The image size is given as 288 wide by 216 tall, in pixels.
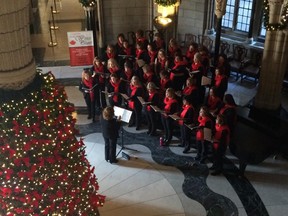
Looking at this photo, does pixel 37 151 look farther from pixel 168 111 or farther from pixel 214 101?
pixel 214 101

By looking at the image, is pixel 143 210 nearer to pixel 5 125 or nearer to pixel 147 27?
pixel 5 125

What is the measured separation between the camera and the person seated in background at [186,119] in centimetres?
900

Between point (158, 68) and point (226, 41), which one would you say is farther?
point (226, 41)

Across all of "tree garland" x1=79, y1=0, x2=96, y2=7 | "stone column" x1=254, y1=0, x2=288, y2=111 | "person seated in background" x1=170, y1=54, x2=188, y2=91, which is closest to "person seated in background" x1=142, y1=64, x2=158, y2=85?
"person seated in background" x1=170, y1=54, x2=188, y2=91

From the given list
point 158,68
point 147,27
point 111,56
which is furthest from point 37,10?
point 158,68

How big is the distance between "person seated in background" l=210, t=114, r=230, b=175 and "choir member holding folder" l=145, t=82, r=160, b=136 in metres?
Answer: 1.79

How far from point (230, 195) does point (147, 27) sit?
25.8 feet

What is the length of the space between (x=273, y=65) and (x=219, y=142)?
9.47 ft

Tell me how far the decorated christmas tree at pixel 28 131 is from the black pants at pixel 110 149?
3352 millimetres

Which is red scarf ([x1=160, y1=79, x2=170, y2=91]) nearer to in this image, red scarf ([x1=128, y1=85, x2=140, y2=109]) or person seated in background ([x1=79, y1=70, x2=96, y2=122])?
red scarf ([x1=128, y1=85, x2=140, y2=109])

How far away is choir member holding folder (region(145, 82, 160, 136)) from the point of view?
955 cm

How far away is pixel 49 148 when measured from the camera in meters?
5.21

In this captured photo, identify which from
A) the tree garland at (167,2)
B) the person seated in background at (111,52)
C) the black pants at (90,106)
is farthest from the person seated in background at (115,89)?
the tree garland at (167,2)

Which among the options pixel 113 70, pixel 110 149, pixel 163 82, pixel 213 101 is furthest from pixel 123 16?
pixel 110 149
